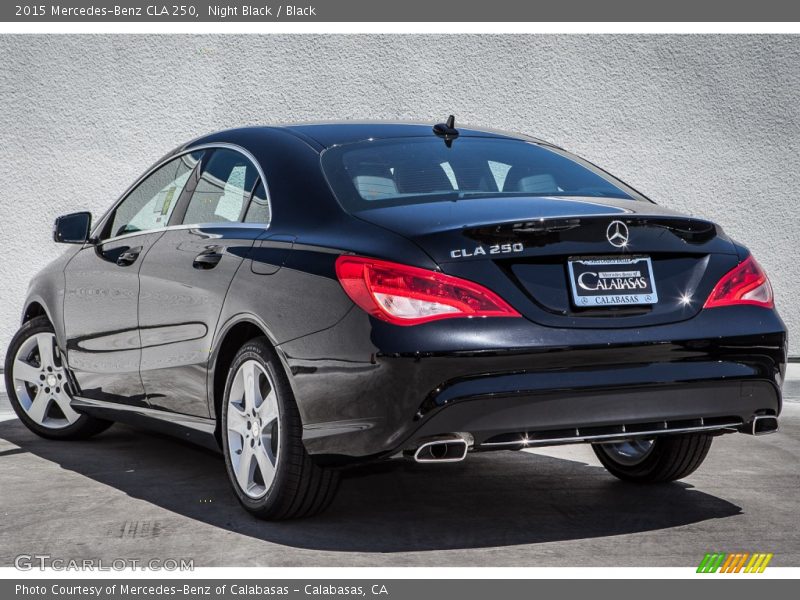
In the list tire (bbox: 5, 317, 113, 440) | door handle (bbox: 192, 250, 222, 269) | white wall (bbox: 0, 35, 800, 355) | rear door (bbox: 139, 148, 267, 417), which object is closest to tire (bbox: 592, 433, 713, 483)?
rear door (bbox: 139, 148, 267, 417)

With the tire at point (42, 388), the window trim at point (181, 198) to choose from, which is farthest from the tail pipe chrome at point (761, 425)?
the tire at point (42, 388)

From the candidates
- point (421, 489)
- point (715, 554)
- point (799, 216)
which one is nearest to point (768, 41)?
point (799, 216)

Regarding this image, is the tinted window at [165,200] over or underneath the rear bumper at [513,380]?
over

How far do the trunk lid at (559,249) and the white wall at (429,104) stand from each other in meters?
6.18

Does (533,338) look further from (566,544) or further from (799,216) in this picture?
(799,216)

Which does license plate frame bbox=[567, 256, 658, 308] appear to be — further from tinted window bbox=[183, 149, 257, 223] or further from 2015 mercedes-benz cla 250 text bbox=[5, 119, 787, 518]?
tinted window bbox=[183, 149, 257, 223]

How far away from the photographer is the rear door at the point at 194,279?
5.14 m

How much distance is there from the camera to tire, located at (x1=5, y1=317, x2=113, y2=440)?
7129 mm

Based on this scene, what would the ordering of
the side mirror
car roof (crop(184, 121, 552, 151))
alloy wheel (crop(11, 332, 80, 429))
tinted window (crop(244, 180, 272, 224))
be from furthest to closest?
alloy wheel (crop(11, 332, 80, 429)) → the side mirror → car roof (crop(184, 121, 552, 151)) → tinted window (crop(244, 180, 272, 224))

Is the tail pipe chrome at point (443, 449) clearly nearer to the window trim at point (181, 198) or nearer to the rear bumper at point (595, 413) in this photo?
the rear bumper at point (595, 413)

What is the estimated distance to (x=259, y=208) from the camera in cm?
512

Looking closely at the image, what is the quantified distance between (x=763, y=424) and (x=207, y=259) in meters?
2.33

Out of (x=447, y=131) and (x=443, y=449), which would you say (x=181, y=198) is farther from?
(x=443, y=449)

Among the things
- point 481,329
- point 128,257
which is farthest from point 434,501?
point 128,257
